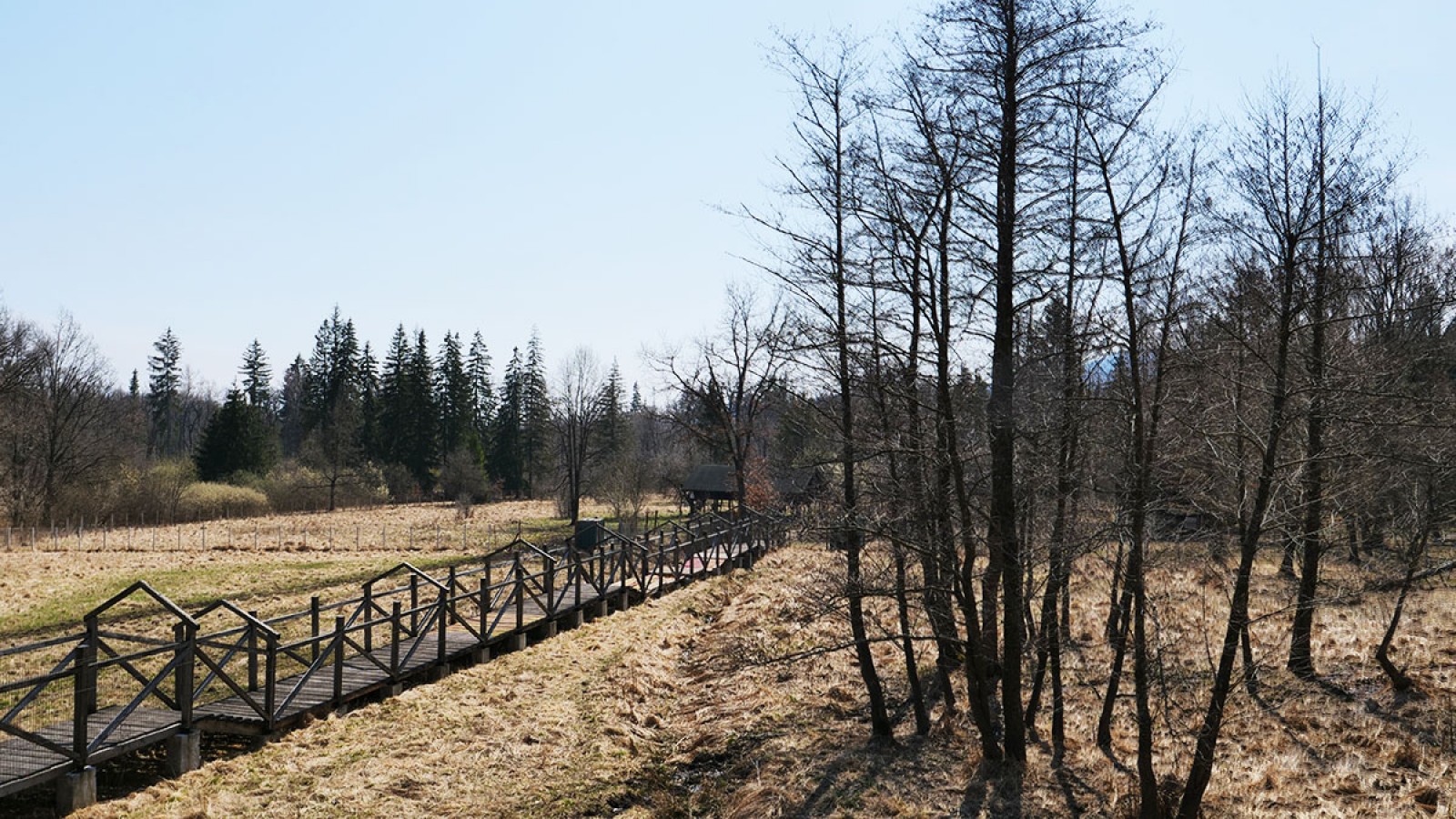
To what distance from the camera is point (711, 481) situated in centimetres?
4831

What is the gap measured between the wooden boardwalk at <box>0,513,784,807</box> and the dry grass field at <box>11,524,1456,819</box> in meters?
0.42

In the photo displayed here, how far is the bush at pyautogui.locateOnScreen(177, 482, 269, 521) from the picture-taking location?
43219 millimetres

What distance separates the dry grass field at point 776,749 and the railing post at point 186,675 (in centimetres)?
51

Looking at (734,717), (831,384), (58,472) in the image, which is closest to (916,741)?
(734,717)

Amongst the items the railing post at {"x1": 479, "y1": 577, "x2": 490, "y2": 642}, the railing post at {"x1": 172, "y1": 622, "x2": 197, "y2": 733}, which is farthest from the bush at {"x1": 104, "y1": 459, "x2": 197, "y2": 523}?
the railing post at {"x1": 172, "y1": 622, "x2": 197, "y2": 733}

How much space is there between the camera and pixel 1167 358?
10133 mm

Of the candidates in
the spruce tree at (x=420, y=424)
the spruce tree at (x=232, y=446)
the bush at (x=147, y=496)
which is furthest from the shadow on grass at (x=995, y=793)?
the spruce tree at (x=420, y=424)

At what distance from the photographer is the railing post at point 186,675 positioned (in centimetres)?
886

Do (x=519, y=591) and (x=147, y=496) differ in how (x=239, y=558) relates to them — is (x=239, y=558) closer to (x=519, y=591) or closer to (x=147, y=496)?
(x=519, y=591)

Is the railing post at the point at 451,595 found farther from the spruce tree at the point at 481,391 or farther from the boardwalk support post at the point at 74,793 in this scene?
the spruce tree at the point at 481,391

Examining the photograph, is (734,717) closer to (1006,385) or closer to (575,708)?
(575,708)

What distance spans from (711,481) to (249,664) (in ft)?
126

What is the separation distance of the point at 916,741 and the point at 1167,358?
16.5 feet

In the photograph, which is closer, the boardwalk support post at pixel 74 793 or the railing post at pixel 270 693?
the boardwalk support post at pixel 74 793
